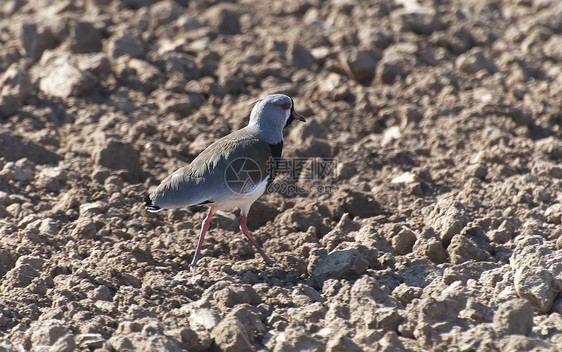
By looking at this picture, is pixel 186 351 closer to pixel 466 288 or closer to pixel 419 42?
pixel 466 288

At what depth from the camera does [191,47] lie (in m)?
9.37

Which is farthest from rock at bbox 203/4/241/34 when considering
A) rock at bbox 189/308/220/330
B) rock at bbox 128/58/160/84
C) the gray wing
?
rock at bbox 189/308/220/330

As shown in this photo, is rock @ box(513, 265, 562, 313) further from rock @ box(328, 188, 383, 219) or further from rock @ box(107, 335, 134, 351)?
rock @ box(107, 335, 134, 351)

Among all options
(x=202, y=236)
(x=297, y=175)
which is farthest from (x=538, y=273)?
(x=297, y=175)

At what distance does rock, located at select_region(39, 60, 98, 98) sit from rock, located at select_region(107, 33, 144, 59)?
0.66 m

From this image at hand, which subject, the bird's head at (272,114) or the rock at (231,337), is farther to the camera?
the bird's head at (272,114)

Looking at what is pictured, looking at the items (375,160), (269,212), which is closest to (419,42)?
(375,160)

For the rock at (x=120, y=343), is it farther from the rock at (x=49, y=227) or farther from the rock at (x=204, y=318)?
the rock at (x=49, y=227)

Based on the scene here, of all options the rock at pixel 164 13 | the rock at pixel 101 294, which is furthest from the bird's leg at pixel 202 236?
the rock at pixel 164 13

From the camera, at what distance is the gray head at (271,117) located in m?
6.54

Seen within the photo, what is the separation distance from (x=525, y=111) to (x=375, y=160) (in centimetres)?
204

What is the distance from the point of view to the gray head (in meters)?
6.54

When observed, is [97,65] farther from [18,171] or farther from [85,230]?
[85,230]

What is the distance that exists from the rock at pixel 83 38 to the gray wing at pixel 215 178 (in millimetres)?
3906
